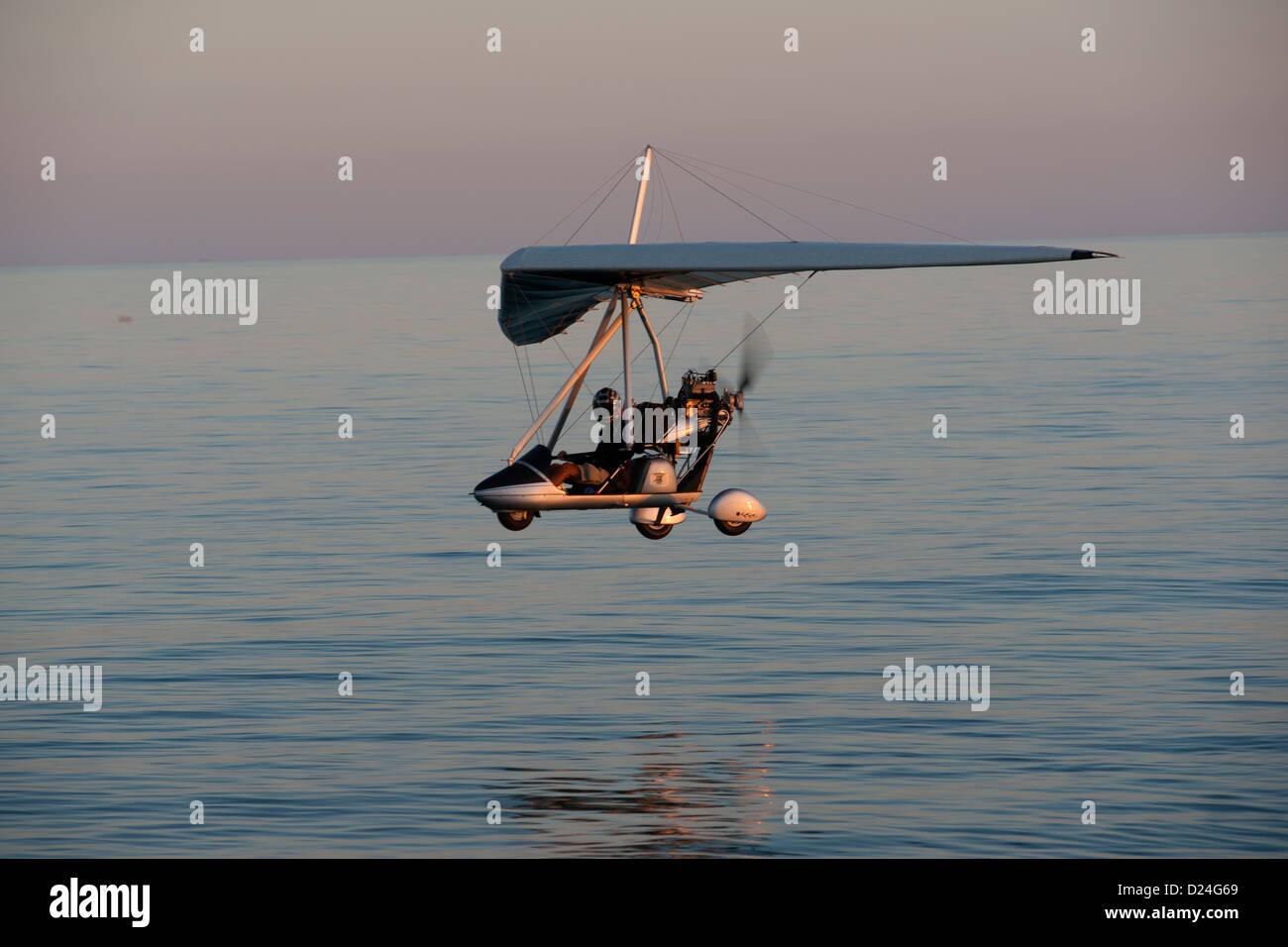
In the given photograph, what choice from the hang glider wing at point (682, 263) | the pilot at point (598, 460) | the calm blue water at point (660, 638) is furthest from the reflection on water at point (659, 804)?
the hang glider wing at point (682, 263)

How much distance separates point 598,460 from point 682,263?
11.0 ft

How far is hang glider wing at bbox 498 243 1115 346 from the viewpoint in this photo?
2608 cm

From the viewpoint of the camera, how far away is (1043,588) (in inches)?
1606

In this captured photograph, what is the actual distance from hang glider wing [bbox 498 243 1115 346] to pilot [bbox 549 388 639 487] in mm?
2097

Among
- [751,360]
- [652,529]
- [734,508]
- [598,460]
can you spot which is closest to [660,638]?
[652,529]

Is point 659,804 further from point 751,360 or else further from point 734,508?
point 751,360

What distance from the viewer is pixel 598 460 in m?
28.5

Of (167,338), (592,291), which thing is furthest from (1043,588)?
(167,338)

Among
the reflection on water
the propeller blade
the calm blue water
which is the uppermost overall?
the propeller blade

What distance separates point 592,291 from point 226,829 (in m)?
11.8

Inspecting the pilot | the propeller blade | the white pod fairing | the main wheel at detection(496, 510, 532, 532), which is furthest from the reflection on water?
the propeller blade

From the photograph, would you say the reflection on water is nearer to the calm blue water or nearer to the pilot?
the calm blue water
